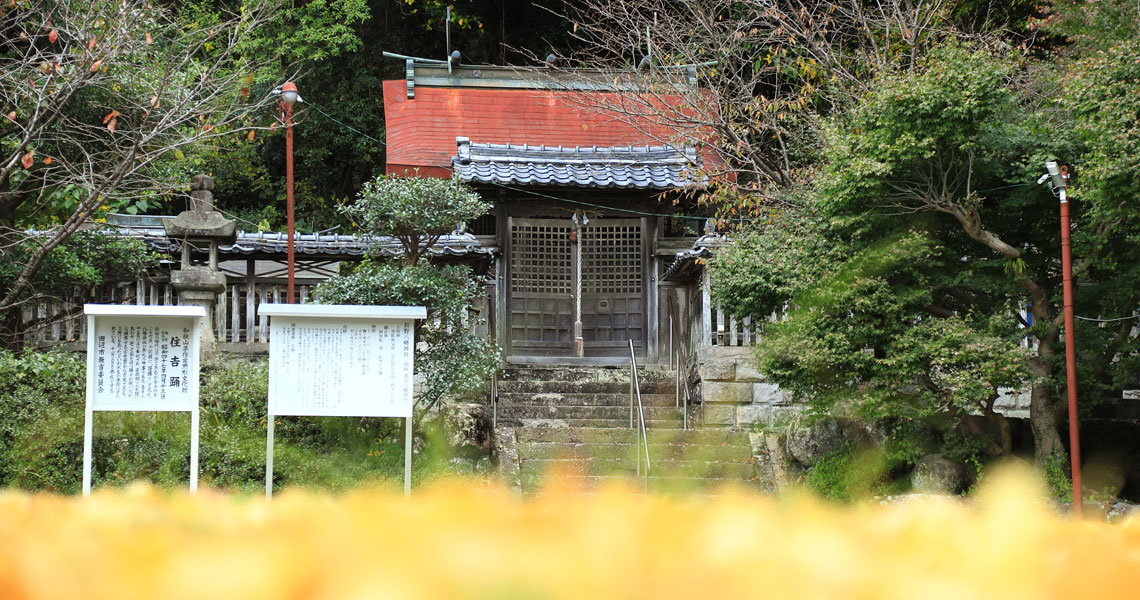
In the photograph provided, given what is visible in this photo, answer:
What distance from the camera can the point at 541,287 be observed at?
14234 mm

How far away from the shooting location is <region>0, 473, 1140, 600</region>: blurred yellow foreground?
495mm

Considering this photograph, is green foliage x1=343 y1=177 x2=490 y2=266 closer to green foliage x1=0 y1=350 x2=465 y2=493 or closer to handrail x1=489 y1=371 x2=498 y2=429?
handrail x1=489 y1=371 x2=498 y2=429

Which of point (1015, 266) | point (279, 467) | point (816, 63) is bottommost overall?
point (279, 467)

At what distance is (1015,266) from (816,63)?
191 inches

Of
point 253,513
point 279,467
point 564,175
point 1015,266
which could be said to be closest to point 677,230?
point 564,175

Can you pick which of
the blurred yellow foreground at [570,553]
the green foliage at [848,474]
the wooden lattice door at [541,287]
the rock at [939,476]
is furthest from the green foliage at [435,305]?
the blurred yellow foreground at [570,553]

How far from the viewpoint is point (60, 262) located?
1049 centimetres

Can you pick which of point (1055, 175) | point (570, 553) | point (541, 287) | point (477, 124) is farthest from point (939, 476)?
point (477, 124)

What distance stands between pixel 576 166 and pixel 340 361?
6661mm

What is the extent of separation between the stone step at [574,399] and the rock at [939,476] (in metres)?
4.16

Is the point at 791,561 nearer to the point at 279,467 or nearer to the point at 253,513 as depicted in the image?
the point at 253,513

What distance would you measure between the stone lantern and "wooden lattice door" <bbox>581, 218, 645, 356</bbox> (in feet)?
17.8

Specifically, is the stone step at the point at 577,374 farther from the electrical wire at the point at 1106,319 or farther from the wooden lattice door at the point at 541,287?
the electrical wire at the point at 1106,319

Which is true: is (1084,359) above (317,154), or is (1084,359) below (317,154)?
below
